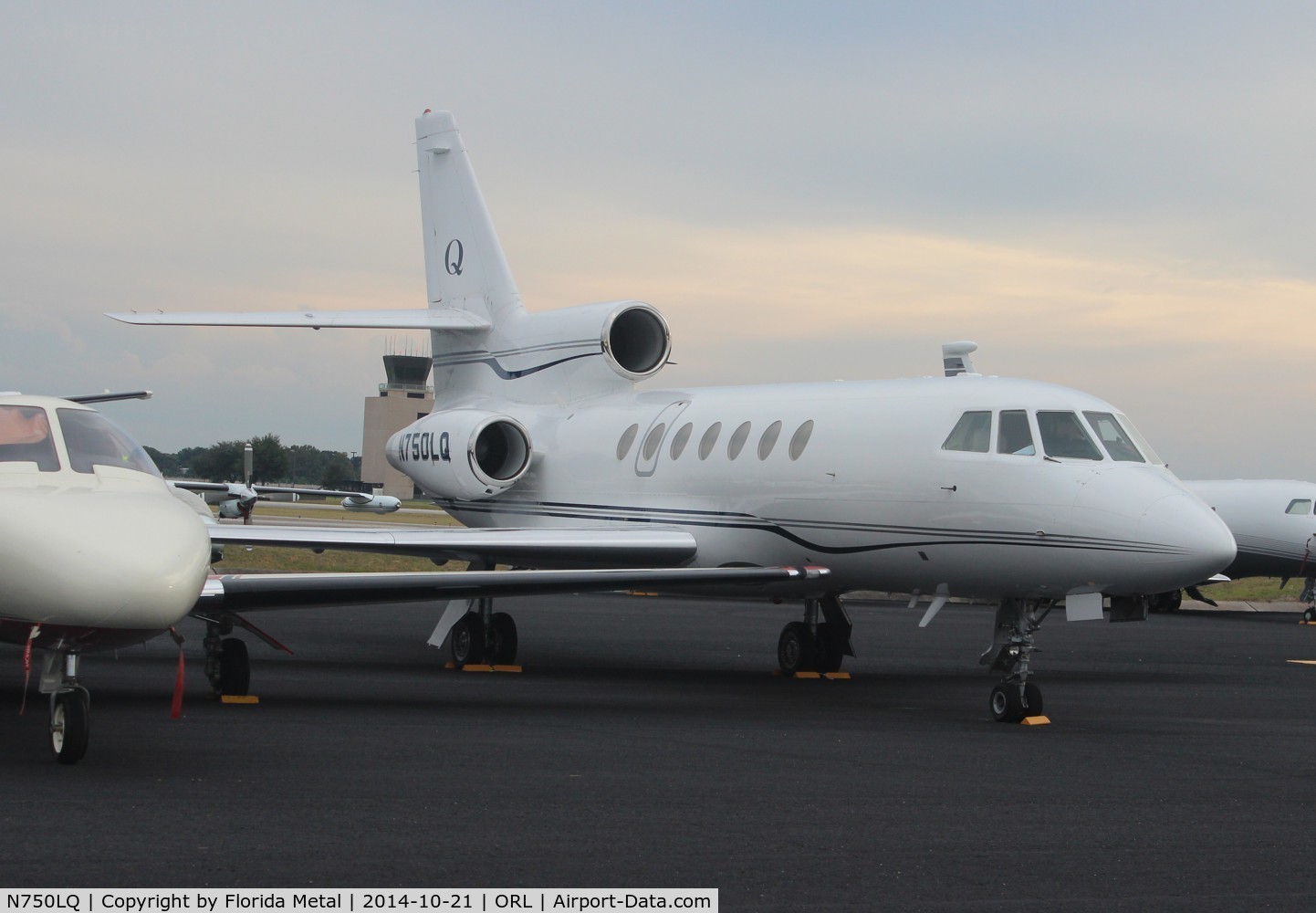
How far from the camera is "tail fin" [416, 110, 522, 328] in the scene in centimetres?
2038

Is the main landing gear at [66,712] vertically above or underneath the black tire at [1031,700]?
above

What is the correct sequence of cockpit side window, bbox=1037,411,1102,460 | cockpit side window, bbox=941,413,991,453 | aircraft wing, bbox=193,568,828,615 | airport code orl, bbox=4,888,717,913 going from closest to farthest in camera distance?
airport code orl, bbox=4,888,717,913 → aircraft wing, bbox=193,568,828,615 → cockpit side window, bbox=1037,411,1102,460 → cockpit side window, bbox=941,413,991,453

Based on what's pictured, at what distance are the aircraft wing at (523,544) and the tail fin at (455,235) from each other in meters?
5.06

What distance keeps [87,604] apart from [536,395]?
12008mm

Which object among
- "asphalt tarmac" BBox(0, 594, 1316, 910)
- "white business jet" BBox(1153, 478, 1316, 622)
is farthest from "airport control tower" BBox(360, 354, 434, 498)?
"asphalt tarmac" BBox(0, 594, 1316, 910)

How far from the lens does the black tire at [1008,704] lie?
12.0 metres

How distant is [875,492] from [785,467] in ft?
4.41

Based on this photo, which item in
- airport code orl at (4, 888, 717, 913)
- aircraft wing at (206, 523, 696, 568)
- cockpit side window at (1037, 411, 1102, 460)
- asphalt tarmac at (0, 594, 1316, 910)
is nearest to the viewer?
airport code orl at (4, 888, 717, 913)

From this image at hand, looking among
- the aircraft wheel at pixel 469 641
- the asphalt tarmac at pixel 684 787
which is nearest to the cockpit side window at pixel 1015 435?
the asphalt tarmac at pixel 684 787

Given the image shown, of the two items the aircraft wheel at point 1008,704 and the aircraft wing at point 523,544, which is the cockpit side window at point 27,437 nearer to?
the aircraft wing at point 523,544

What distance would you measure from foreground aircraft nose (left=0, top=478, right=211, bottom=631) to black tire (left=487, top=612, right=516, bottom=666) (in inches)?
340

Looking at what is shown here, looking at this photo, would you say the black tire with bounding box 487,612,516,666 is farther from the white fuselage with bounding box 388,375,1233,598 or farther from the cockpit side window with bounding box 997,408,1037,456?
the cockpit side window with bounding box 997,408,1037,456

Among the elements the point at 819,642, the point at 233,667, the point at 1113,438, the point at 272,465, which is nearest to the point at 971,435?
the point at 1113,438

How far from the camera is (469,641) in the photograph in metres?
16.7
